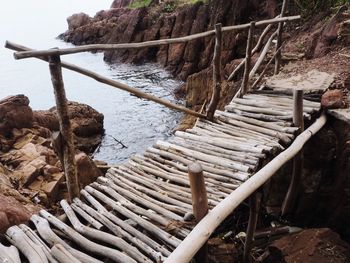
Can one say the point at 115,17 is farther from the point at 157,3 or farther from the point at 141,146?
the point at 141,146

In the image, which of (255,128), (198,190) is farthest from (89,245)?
(255,128)

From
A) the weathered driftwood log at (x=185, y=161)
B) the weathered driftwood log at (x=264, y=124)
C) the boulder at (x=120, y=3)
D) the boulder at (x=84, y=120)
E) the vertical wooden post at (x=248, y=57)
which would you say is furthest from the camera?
the boulder at (x=120, y=3)

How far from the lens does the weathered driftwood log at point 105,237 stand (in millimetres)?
2779

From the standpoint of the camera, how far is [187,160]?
4176 mm

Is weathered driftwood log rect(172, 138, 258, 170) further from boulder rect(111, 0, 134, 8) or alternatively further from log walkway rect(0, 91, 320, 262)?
boulder rect(111, 0, 134, 8)

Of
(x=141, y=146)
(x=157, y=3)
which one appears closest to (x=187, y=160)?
(x=141, y=146)

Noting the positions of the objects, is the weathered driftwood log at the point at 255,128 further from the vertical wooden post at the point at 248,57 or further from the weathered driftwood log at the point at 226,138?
the vertical wooden post at the point at 248,57

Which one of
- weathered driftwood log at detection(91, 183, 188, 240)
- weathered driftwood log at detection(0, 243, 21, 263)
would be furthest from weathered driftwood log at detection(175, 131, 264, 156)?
weathered driftwood log at detection(0, 243, 21, 263)

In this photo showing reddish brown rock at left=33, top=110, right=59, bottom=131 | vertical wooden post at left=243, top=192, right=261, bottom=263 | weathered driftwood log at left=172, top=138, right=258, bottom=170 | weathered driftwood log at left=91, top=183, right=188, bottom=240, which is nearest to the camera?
weathered driftwood log at left=91, top=183, right=188, bottom=240

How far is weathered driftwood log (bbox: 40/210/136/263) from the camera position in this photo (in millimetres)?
2760

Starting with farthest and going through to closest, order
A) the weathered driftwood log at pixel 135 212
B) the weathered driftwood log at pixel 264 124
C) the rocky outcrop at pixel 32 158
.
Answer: the rocky outcrop at pixel 32 158
the weathered driftwood log at pixel 264 124
the weathered driftwood log at pixel 135 212

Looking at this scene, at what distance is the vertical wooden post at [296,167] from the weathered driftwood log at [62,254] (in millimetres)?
3285

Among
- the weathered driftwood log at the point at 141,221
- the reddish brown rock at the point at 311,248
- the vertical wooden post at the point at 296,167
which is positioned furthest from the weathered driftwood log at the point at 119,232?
the vertical wooden post at the point at 296,167

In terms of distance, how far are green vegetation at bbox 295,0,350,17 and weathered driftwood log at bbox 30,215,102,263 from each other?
28.5 feet
